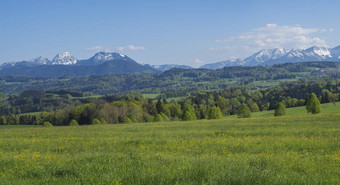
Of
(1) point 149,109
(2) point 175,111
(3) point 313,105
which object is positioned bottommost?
(2) point 175,111

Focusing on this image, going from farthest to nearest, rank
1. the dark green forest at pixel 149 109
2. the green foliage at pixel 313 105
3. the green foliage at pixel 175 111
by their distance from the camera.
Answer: the green foliage at pixel 175 111 → the dark green forest at pixel 149 109 → the green foliage at pixel 313 105

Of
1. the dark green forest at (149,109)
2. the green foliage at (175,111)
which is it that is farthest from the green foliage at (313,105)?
the green foliage at (175,111)

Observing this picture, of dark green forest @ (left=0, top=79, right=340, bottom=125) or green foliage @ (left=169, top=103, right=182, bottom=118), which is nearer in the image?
dark green forest @ (left=0, top=79, right=340, bottom=125)

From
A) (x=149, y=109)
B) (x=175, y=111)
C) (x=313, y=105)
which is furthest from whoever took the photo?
(x=175, y=111)

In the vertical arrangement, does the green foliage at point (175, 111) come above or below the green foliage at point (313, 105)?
below

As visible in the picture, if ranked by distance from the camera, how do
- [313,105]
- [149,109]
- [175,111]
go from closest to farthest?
1. [313,105]
2. [149,109]
3. [175,111]

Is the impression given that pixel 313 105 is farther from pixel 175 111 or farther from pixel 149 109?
pixel 175 111

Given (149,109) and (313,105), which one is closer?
(313,105)

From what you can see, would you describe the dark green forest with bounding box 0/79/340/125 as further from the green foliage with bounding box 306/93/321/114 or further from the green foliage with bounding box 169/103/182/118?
the green foliage with bounding box 306/93/321/114

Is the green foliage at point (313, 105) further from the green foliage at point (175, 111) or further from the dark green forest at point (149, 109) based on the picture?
the green foliage at point (175, 111)

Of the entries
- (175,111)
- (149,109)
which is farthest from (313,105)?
(175,111)

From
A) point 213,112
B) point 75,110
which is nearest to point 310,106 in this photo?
point 213,112

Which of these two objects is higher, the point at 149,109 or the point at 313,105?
the point at 313,105

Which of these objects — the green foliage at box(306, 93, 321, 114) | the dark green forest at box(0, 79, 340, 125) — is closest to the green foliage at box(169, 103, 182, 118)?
the dark green forest at box(0, 79, 340, 125)
